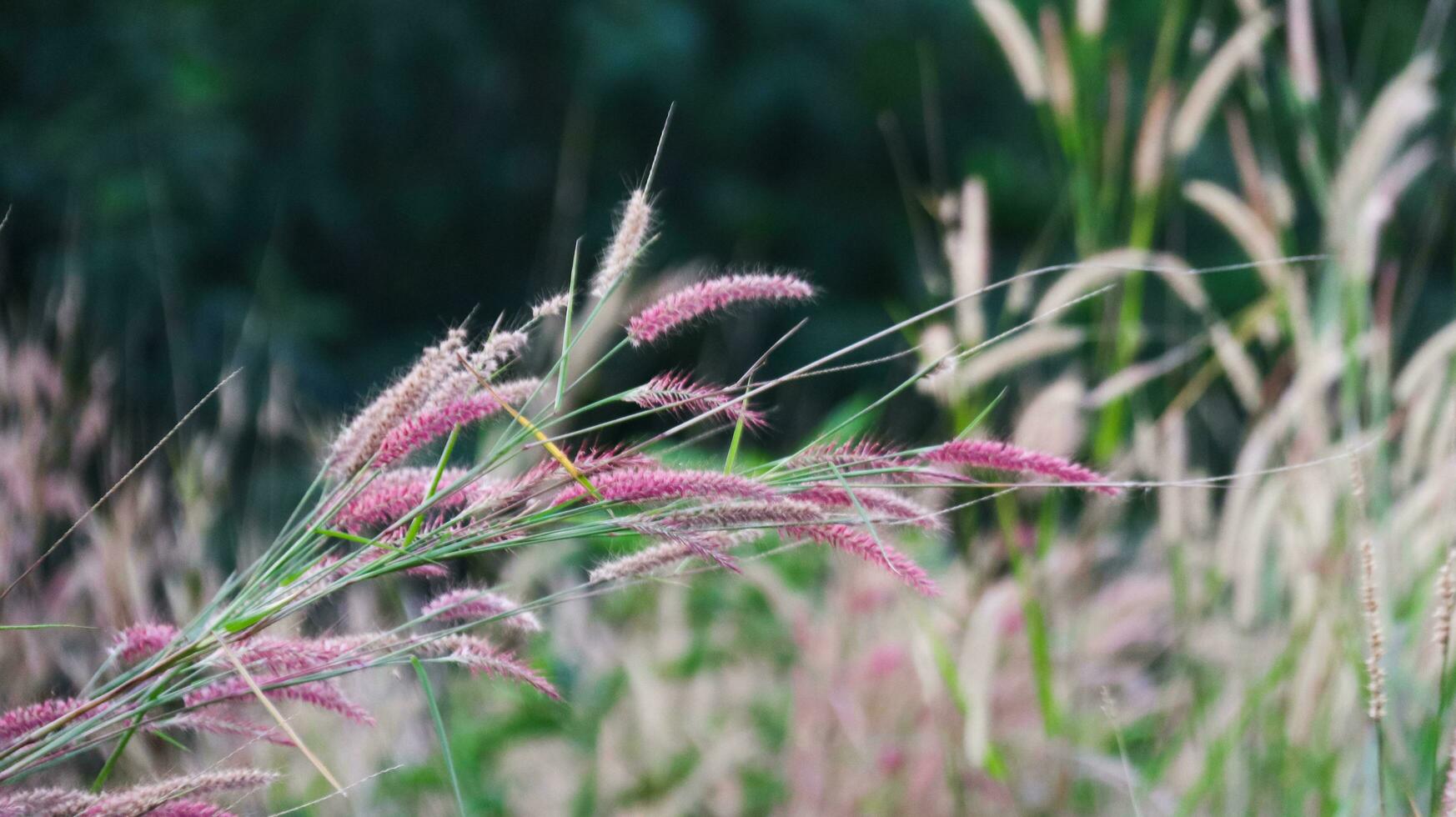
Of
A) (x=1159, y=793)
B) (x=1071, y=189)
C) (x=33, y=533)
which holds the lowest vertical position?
(x=1159, y=793)


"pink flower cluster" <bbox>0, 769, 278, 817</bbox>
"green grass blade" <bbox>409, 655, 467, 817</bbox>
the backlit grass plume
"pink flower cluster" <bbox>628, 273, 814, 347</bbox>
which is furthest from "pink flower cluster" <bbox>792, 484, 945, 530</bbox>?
"pink flower cluster" <bbox>0, 769, 278, 817</bbox>

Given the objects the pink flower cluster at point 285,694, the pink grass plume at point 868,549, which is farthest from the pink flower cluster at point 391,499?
the pink grass plume at point 868,549

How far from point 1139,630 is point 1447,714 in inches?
49.8

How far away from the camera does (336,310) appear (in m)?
8.01

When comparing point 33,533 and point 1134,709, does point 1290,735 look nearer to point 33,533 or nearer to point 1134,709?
point 1134,709

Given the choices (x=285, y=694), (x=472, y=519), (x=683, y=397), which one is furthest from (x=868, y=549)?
(x=285, y=694)

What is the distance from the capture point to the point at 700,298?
2.61 feet

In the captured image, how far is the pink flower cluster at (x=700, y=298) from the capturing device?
2.59 ft

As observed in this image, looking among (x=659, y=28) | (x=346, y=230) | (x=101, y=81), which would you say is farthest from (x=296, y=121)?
(x=659, y=28)

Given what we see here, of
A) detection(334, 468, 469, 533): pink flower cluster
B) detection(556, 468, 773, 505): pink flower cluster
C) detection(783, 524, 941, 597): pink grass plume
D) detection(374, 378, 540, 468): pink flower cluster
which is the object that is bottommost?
detection(783, 524, 941, 597): pink grass plume

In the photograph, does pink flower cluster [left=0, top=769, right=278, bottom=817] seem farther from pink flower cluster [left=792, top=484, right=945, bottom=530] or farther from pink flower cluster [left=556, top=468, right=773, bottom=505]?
pink flower cluster [left=792, top=484, right=945, bottom=530]

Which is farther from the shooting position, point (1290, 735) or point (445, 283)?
point (445, 283)

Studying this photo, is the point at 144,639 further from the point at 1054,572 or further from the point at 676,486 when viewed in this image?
the point at 1054,572

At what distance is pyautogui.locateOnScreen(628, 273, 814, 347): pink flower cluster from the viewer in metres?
0.79
